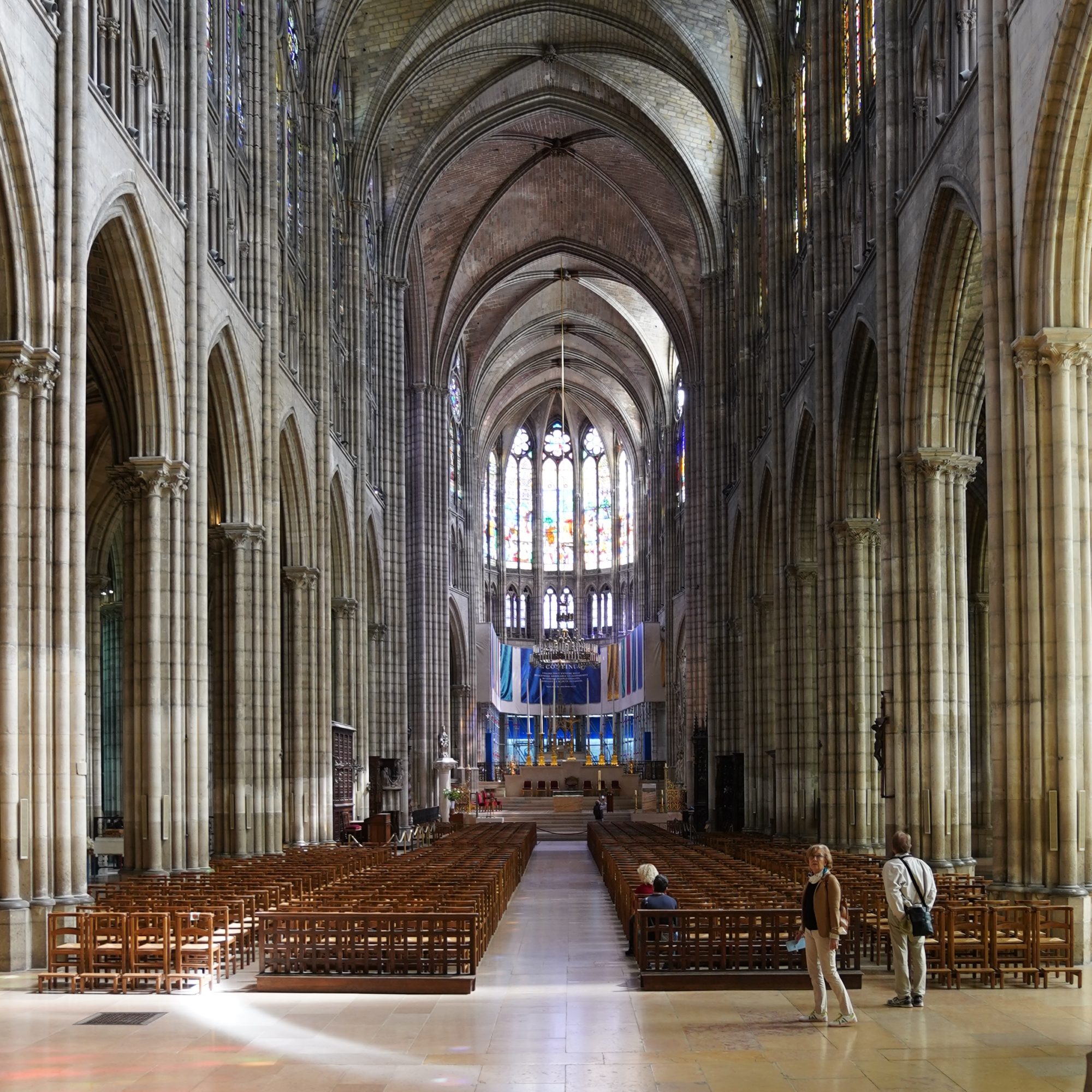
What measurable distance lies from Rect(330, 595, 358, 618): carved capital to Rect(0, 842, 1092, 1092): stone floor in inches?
1015

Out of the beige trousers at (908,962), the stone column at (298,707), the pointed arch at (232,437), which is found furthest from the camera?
the stone column at (298,707)

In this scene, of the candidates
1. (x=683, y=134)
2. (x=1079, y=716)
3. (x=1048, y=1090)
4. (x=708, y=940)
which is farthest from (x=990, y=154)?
(x=683, y=134)

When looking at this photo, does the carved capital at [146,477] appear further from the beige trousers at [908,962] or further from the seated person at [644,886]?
the beige trousers at [908,962]

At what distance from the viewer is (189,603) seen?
2223 cm

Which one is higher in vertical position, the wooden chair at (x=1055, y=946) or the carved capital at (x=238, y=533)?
the carved capital at (x=238, y=533)

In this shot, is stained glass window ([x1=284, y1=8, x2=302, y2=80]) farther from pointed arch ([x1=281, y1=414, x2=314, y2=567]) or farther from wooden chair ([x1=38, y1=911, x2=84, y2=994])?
wooden chair ([x1=38, y1=911, x2=84, y2=994])

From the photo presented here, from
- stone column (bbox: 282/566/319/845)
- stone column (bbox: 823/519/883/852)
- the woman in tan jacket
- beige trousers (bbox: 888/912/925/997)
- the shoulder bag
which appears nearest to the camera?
the woman in tan jacket

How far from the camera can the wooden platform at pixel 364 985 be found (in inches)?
503

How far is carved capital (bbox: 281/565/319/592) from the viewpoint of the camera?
33.6m

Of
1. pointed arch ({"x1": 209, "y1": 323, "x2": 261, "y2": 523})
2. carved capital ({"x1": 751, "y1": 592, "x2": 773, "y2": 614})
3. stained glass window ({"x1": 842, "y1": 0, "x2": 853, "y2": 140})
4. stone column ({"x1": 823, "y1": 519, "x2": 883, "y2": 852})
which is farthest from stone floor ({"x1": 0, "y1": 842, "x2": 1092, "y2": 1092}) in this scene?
carved capital ({"x1": 751, "y1": 592, "x2": 773, "y2": 614})

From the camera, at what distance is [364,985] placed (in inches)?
505

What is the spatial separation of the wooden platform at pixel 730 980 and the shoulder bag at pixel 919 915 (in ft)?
5.28

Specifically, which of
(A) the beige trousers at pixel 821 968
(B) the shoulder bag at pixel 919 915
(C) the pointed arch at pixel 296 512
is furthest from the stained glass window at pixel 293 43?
(A) the beige trousers at pixel 821 968

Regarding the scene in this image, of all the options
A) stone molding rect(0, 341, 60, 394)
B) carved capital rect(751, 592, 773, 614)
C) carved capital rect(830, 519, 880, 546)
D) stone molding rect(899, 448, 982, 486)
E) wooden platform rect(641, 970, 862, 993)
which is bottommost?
wooden platform rect(641, 970, 862, 993)
